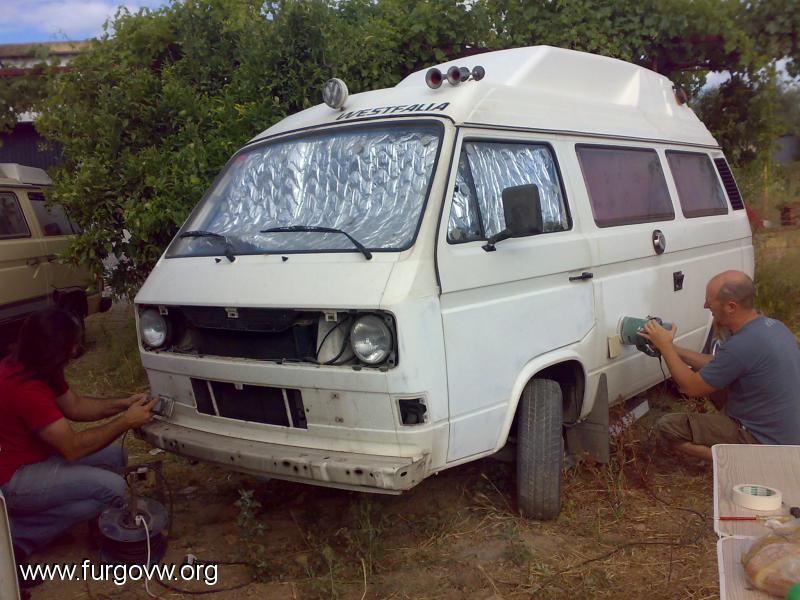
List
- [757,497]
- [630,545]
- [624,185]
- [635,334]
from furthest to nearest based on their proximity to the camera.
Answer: [624,185] → [635,334] → [630,545] → [757,497]

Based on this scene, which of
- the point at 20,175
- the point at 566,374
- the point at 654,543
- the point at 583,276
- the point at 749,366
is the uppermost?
the point at 20,175

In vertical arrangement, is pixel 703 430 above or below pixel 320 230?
below

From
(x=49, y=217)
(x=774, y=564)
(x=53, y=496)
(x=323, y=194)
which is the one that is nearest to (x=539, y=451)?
(x=323, y=194)

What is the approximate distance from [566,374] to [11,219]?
674 cm

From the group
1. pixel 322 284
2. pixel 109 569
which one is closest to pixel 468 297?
pixel 322 284

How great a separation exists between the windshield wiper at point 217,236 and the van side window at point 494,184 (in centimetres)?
118

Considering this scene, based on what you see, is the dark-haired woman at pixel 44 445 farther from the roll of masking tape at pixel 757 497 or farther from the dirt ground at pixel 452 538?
the roll of masking tape at pixel 757 497

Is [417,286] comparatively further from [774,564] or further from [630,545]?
[774,564]

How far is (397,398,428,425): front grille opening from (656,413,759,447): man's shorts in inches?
85.9

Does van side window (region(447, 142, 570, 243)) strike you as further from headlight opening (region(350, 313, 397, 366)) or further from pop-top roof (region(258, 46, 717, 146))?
headlight opening (region(350, 313, 397, 366))

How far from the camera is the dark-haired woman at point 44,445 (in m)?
3.73

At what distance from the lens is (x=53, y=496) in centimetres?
384

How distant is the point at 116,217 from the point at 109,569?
4141mm

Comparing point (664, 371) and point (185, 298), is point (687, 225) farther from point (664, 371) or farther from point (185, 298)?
point (185, 298)
